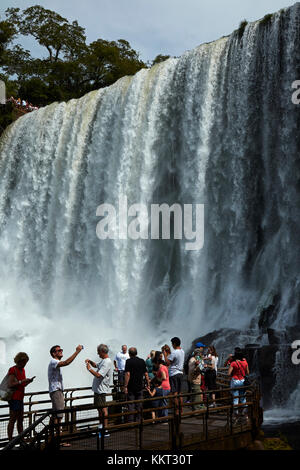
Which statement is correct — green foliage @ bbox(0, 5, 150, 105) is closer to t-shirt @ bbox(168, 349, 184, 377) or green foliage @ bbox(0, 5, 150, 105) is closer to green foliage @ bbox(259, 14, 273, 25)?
green foliage @ bbox(259, 14, 273, 25)

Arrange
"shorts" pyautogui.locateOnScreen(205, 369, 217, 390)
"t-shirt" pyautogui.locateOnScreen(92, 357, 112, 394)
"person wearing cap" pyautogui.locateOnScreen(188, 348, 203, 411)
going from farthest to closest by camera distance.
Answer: "shorts" pyautogui.locateOnScreen(205, 369, 217, 390)
"person wearing cap" pyautogui.locateOnScreen(188, 348, 203, 411)
"t-shirt" pyautogui.locateOnScreen(92, 357, 112, 394)

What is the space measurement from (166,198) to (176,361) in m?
16.7

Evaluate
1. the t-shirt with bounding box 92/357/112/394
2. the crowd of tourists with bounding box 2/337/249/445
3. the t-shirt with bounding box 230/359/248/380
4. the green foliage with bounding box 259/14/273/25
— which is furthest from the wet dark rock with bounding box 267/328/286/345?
the green foliage with bounding box 259/14/273/25

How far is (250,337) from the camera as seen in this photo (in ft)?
64.3

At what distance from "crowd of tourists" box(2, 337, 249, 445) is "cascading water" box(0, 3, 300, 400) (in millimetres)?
9410

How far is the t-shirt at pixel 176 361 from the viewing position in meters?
11.2

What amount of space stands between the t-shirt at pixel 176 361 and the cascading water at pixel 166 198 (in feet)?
32.2

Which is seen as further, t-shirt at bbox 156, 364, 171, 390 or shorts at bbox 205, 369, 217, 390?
shorts at bbox 205, 369, 217, 390

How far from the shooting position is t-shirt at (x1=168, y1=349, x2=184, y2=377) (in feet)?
36.9

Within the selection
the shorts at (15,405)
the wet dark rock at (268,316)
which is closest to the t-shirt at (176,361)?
the shorts at (15,405)

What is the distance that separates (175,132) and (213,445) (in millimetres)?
19844

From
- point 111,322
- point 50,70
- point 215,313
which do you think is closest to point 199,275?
point 215,313

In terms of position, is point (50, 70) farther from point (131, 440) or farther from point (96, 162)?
point (131, 440)

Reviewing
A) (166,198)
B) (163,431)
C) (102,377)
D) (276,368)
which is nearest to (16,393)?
(102,377)
